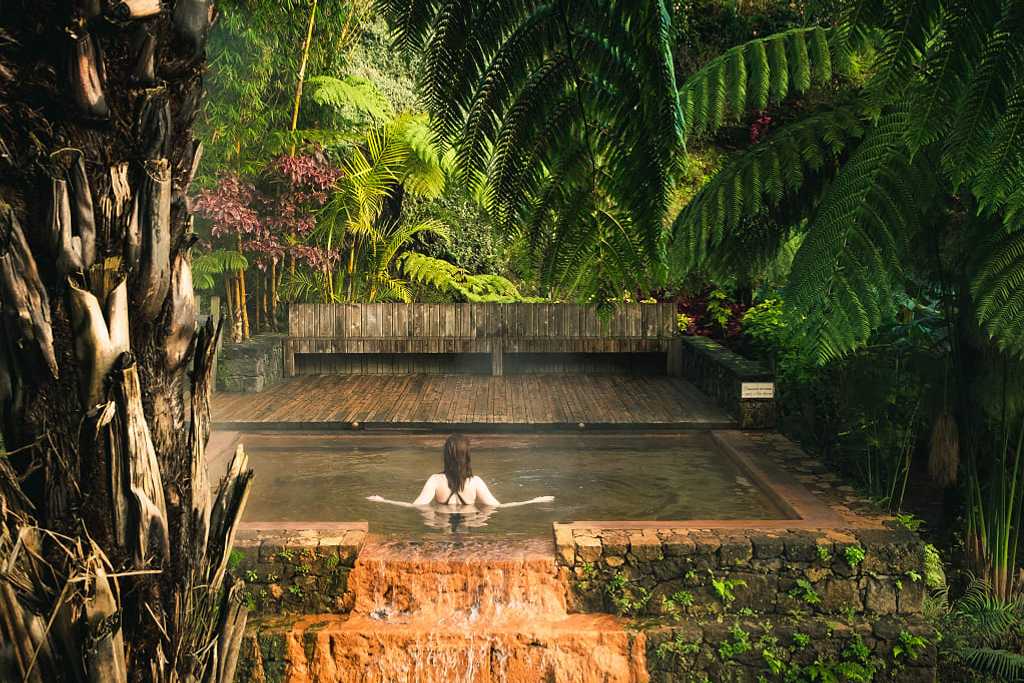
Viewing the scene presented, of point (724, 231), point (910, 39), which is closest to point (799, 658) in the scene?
point (724, 231)

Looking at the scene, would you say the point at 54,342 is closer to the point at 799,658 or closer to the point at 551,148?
the point at 551,148

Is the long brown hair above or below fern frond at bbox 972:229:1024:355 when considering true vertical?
below

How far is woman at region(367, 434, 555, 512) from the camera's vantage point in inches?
264

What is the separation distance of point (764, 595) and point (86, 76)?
16.5 feet

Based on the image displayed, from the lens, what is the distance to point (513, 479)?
7.63m

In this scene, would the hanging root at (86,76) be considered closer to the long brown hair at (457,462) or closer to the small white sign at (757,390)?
the long brown hair at (457,462)

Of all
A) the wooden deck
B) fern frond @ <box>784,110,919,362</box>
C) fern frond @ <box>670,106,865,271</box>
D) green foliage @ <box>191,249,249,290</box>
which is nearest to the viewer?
fern frond @ <box>784,110,919,362</box>

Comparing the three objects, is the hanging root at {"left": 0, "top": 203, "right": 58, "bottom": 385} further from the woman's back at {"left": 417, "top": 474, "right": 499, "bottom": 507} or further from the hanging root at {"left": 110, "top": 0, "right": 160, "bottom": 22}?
the woman's back at {"left": 417, "top": 474, "right": 499, "bottom": 507}

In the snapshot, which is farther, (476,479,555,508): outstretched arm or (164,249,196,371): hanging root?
(476,479,555,508): outstretched arm

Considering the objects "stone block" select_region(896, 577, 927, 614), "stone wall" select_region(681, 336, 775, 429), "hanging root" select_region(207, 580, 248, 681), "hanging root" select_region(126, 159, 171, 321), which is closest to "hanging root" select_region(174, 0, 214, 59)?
"hanging root" select_region(126, 159, 171, 321)

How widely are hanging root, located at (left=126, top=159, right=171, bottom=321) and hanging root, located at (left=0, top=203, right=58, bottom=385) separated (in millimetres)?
147

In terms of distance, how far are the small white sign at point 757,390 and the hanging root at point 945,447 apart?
1.98 meters

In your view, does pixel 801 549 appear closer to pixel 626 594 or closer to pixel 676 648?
pixel 676 648

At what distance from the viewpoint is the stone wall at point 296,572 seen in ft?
18.2
